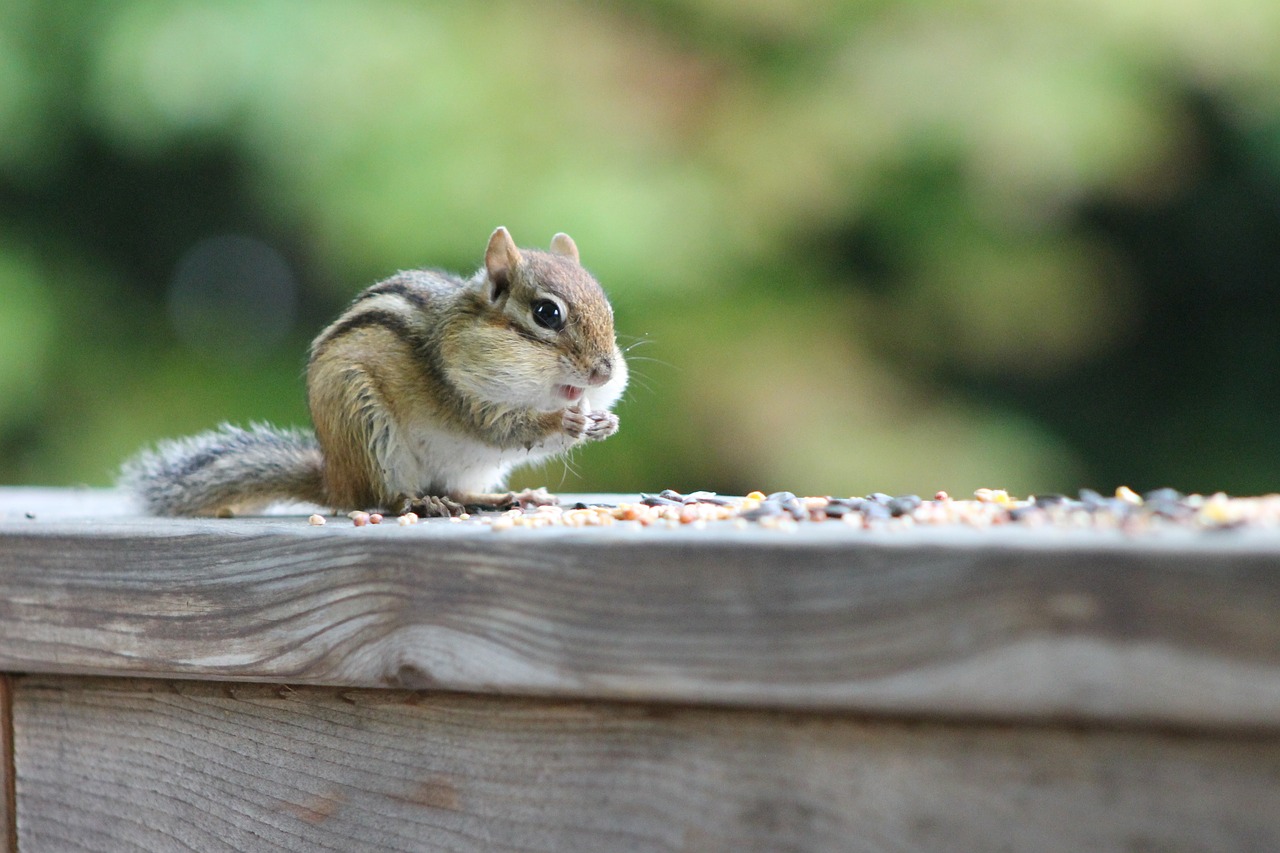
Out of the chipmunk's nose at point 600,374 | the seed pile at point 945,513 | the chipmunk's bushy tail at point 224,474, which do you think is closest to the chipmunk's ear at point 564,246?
the chipmunk's nose at point 600,374

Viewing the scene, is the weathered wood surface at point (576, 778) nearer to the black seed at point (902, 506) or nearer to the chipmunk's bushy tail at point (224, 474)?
the black seed at point (902, 506)

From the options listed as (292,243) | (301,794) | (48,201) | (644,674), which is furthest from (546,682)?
(48,201)

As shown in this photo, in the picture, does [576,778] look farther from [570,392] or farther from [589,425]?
[570,392]

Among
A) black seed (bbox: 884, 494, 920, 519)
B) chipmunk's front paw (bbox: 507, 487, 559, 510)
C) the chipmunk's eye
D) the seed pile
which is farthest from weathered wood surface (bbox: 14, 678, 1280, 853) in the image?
the chipmunk's eye

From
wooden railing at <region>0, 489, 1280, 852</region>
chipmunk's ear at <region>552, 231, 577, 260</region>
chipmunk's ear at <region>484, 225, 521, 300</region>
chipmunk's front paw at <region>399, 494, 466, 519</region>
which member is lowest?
wooden railing at <region>0, 489, 1280, 852</region>

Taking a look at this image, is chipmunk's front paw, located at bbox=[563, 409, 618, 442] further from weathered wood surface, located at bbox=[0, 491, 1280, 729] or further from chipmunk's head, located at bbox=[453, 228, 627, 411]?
weathered wood surface, located at bbox=[0, 491, 1280, 729]

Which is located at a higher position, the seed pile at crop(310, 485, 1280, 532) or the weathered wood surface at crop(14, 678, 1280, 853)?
the seed pile at crop(310, 485, 1280, 532)

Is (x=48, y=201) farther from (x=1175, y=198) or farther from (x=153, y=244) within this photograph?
(x=1175, y=198)
